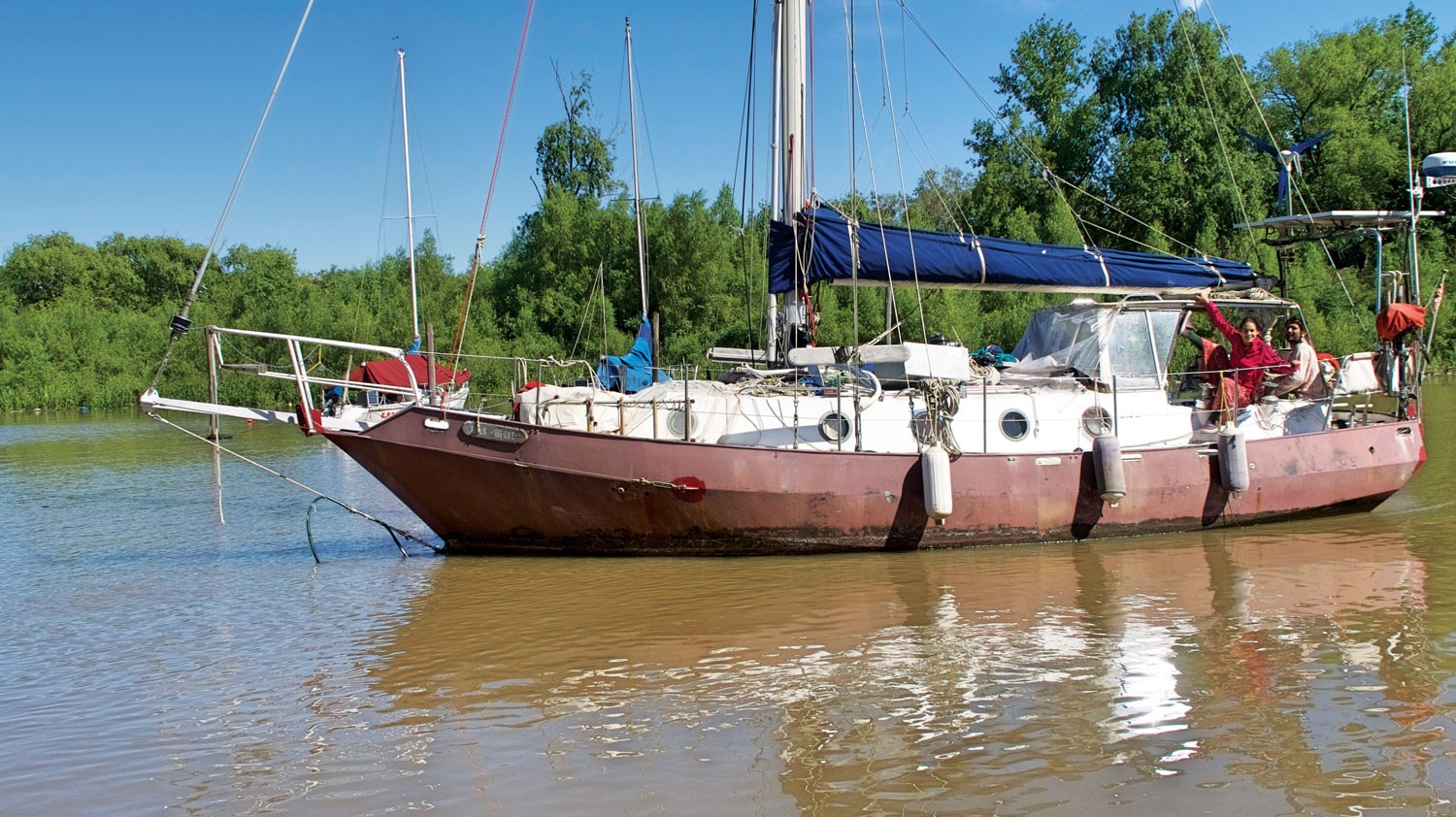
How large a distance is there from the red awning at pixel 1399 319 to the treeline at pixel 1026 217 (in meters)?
22.6

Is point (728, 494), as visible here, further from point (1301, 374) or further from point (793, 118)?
point (1301, 374)

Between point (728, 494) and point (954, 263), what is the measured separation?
414 centimetres

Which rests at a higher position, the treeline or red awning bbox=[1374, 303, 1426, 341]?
the treeline

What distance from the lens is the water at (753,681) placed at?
571 centimetres

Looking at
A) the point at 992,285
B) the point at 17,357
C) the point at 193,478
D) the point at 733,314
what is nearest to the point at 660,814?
the point at 992,285

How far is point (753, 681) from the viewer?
7477 mm

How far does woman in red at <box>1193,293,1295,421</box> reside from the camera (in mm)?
13266

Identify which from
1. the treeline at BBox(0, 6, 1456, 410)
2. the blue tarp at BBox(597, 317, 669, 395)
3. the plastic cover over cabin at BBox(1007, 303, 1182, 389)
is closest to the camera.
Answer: the plastic cover over cabin at BBox(1007, 303, 1182, 389)

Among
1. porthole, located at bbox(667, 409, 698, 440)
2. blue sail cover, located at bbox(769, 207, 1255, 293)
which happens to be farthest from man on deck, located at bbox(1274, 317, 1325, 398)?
porthole, located at bbox(667, 409, 698, 440)

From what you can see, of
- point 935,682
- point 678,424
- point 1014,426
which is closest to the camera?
point 935,682

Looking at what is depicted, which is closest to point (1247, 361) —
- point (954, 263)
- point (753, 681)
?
point (954, 263)

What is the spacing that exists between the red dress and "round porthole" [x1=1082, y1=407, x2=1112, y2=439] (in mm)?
1744

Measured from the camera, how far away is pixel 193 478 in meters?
21.8

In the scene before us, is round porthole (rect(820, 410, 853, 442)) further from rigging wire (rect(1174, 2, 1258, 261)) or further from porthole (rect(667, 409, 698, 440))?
rigging wire (rect(1174, 2, 1258, 261))
